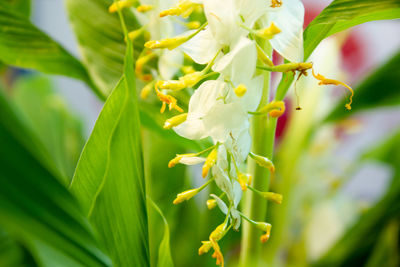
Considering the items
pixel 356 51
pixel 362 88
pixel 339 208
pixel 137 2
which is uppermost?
pixel 137 2

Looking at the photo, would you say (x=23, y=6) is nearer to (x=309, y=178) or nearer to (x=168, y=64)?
(x=168, y=64)

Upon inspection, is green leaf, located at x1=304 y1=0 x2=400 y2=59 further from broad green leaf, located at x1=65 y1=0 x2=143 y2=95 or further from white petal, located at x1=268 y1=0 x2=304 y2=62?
broad green leaf, located at x1=65 y1=0 x2=143 y2=95

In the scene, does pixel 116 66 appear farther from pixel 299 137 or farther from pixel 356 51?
pixel 356 51

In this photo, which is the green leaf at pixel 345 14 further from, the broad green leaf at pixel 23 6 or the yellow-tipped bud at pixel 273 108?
the broad green leaf at pixel 23 6

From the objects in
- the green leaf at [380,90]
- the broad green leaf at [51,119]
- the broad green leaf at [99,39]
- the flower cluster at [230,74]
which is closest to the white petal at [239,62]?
the flower cluster at [230,74]

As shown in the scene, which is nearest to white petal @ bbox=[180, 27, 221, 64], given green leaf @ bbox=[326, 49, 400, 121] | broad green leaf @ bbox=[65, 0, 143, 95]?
broad green leaf @ bbox=[65, 0, 143, 95]

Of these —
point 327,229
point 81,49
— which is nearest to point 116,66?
point 81,49
